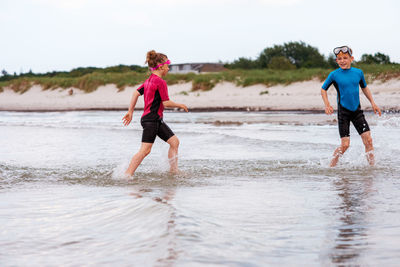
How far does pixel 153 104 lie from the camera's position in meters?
6.62

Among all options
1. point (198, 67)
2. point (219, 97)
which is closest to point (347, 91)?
point (219, 97)

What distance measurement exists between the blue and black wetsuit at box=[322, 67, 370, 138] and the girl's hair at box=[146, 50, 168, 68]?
2370 millimetres

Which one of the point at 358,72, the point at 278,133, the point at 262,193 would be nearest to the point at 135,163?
the point at 262,193

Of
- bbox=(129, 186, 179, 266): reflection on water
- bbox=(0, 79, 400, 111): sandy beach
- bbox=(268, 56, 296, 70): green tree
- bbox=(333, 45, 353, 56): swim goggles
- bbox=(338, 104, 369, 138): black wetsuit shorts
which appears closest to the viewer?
bbox=(129, 186, 179, 266): reflection on water

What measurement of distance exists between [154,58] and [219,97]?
23869 mm

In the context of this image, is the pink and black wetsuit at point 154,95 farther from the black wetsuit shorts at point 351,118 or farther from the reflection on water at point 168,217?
the black wetsuit shorts at point 351,118

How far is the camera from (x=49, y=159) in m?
9.41

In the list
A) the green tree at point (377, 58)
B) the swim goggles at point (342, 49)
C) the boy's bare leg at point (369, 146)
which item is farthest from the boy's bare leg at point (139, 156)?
the green tree at point (377, 58)

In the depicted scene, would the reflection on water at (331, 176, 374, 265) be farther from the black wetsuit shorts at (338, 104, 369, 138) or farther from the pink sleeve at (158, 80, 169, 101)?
the pink sleeve at (158, 80, 169, 101)

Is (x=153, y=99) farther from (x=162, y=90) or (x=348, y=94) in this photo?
(x=348, y=94)

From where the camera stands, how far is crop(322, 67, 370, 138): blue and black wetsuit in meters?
7.32

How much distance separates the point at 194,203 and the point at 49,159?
502cm

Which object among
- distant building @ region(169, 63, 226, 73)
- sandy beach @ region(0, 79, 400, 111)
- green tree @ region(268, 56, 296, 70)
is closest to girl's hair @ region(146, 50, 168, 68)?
sandy beach @ region(0, 79, 400, 111)

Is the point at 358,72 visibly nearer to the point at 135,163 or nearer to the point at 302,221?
the point at 135,163
